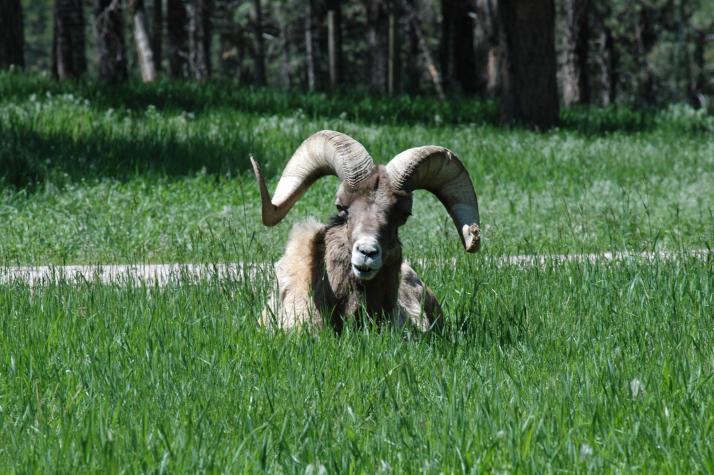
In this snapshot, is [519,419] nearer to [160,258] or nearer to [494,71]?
[160,258]

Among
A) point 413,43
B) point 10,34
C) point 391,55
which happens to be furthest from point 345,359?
point 413,43

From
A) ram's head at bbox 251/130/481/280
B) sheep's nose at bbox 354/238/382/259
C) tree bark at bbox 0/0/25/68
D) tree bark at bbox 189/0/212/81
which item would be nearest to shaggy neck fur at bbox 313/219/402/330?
ram's head at bbox 251/130/481/280

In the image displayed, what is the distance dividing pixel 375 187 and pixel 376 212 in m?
0.22

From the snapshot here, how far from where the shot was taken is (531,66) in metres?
21.6

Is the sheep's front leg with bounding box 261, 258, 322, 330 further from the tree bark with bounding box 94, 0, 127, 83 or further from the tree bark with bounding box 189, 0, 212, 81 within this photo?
the tree bark with bounding box 189, 0, 212, 81

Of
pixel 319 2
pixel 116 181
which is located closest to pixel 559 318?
pixel 116 181

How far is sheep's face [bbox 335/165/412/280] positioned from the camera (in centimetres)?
696

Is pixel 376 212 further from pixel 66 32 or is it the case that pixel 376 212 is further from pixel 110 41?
pixel 66 32

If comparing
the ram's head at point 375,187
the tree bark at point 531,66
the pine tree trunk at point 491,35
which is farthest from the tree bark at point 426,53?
the ram's head at point 375,187

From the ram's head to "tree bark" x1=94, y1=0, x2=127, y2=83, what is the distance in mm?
15944

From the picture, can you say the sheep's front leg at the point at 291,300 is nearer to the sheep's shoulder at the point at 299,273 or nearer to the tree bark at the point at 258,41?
the sheep's shoulder at the point at 299,273

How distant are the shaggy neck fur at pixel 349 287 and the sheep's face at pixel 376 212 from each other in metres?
0.09

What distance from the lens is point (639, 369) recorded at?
19.2 ft

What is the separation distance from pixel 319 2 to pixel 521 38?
32619 millimetres
